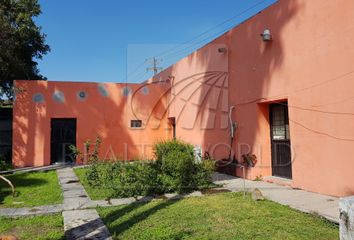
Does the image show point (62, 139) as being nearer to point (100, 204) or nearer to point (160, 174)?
point (160, 174)

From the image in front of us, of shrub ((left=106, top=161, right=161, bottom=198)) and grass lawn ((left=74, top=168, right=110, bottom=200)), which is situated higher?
shrub ((left=106, top=161, right=161, bottom=198))

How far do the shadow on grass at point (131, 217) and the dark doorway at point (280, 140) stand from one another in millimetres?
3690

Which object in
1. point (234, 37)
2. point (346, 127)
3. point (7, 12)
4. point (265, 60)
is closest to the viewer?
point (346, 127)

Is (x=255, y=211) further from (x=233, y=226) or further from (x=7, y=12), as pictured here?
(x=7, y=12)

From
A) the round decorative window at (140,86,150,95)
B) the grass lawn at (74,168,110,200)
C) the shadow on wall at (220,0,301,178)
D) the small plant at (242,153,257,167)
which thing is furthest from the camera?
the round decorative window at (140,86,150,95)

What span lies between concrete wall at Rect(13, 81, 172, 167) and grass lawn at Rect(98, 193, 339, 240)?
27.1ft

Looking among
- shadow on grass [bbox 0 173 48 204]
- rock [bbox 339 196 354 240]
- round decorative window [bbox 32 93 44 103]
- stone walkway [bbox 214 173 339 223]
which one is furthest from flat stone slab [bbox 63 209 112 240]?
Answer: round decorative window [bbox 32 93 44 103]

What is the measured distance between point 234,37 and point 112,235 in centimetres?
849

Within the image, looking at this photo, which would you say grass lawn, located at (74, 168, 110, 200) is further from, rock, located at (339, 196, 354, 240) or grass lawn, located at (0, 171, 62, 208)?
rock, located at (339, 196, 354, 240)

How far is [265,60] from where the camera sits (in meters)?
10.0

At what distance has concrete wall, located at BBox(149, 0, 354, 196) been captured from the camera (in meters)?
7.34

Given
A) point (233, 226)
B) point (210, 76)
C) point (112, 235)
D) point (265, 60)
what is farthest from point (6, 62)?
point (233, 226)

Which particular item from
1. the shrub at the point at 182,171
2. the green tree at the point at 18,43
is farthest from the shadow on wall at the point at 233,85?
the green tree at the point at 18,43

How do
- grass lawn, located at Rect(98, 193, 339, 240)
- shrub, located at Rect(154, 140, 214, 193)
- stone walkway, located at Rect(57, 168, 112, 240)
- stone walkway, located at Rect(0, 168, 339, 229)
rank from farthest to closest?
1. shrub, located at Rect(154, 140, 214, 193)
2. stone walkway, located at Rect(0, 168, 339, 229)
3. stone walkway, located at Rect(57, 168, 112, 240)
4. grass lawn, located at Rect(98, 193, 339, 240)
